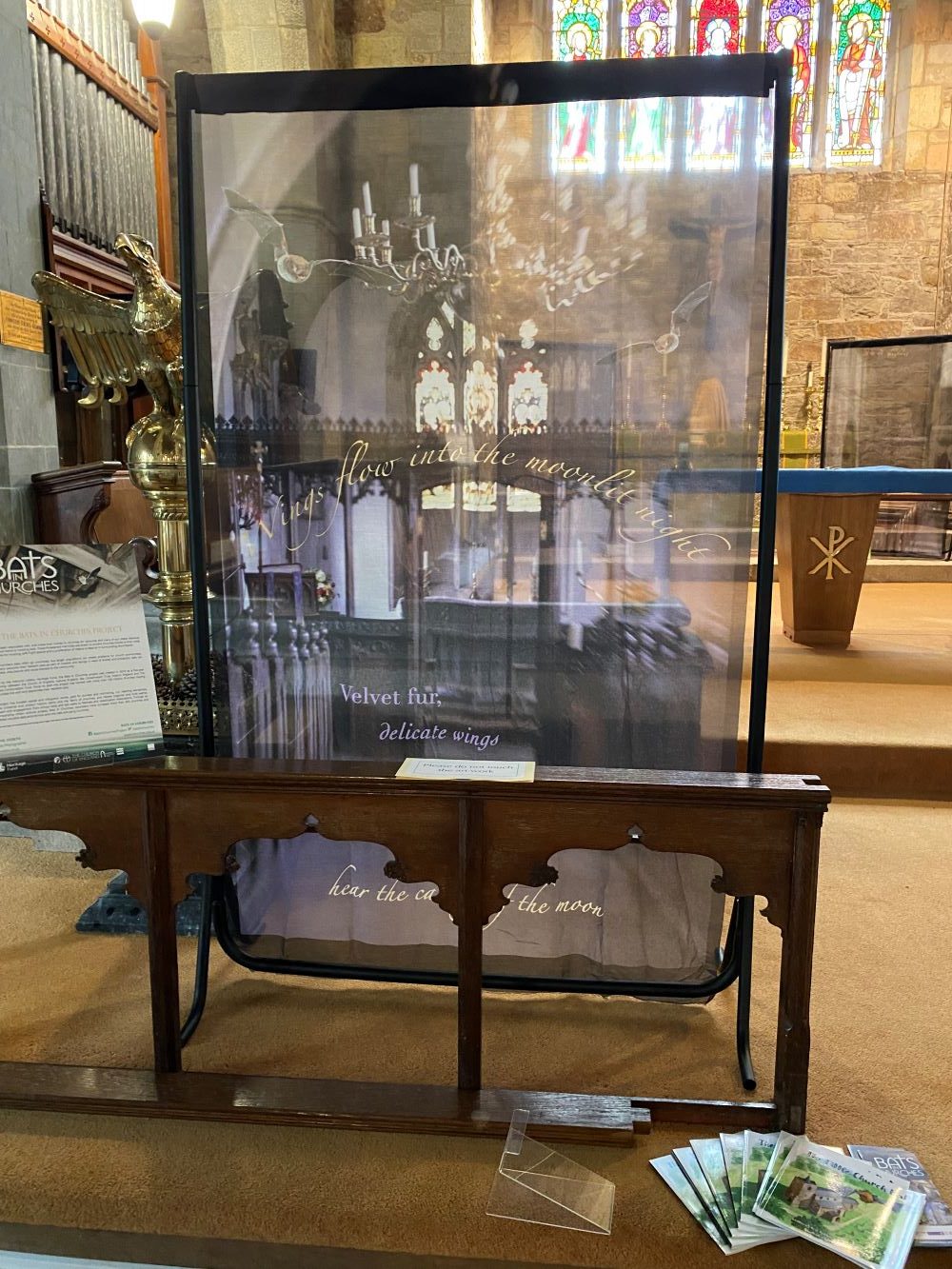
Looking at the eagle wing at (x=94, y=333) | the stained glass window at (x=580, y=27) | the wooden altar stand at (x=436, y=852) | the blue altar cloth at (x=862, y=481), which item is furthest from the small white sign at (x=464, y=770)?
the stained glass window at (x=580, y=27)

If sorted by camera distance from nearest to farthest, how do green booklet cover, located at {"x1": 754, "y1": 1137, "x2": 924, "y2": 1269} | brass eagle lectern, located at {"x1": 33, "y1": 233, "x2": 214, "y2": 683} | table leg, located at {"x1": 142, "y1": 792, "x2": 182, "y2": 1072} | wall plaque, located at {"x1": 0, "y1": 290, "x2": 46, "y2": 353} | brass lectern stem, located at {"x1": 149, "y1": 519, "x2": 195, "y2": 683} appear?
green booklet cover, located at {"x1": 754, "y1": 1137, "x2": 924, "y2": 1269} → table leg, located at {"x1": 142, "y1": 792, "x2": 182, "y2": 1072} → brass eagle lectern, located at {"x1": 33, "y1": 233, "x2": 214, "y2": 683} → brass lectern stem, located at {"x1": 149, "y1": 519, "x2": 195, "y2": 683} → wall plaque, located at {"x1": 0, "y1": 290, "x2": 46, "y2": 353}

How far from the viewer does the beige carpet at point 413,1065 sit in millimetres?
1331

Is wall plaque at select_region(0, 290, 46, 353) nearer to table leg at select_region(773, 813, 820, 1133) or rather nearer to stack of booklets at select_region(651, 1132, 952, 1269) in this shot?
table leg at select_region(773, 813, 820, 1133)

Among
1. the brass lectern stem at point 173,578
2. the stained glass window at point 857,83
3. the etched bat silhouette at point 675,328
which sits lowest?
the brass lectern stem at point 173,578

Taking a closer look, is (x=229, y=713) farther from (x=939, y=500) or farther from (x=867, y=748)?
(x=939, y=500)

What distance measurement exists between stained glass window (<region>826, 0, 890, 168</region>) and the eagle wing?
8.68 metres

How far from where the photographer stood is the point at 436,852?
153cm

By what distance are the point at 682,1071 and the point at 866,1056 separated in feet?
1.15

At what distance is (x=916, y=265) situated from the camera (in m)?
8.68

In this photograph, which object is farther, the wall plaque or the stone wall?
the stone wall

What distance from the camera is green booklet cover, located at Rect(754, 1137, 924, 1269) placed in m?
1.27

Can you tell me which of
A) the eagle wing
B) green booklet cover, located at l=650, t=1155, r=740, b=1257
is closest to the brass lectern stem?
the eagle wing

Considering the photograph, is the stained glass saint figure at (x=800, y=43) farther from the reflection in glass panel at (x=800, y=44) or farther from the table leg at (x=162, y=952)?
the table leg at (x=162, y=952)

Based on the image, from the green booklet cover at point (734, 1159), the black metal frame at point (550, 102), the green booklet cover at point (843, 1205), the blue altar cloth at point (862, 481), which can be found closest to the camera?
the green booklet cover at point (843, 1205)
